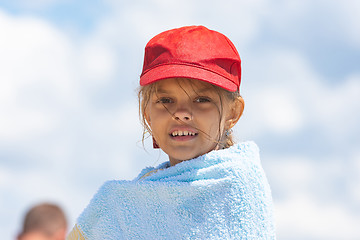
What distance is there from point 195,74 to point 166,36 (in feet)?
0.99

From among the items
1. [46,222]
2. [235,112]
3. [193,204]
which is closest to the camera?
[46,222]

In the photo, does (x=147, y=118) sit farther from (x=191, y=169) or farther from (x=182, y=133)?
(x=191, y=169)

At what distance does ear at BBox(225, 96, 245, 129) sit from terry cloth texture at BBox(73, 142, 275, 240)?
21 centimetres

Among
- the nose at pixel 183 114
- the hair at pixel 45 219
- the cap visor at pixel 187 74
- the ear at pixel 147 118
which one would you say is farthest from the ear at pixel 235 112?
the hair at pixel 45 219

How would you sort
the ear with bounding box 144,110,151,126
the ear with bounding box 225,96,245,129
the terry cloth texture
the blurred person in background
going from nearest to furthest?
the blurred person in background, the terry cloth texture, the ear with bounding box 225,96,245,129, the ear with bounding box 144,110,151,126

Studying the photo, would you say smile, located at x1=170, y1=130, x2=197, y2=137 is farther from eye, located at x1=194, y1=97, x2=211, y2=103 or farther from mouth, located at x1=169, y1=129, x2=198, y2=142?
eye, located at x1=194, y1=97, x2=211, y2=103

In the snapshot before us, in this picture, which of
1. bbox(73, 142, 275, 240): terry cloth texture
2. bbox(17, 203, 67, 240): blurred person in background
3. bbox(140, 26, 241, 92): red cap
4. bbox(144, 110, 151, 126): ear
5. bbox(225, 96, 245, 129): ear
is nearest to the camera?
bbox(17, 203, 67, 240): blurred person in background

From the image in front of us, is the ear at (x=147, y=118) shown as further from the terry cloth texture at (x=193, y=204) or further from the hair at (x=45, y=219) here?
the hair at (x=45, y=219)

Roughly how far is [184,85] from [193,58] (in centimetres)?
13

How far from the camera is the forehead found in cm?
258

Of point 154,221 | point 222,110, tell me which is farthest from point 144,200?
point 222,110

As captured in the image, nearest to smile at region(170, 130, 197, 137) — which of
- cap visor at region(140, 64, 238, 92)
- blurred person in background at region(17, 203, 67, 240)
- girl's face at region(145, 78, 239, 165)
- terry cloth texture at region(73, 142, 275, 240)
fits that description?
girl's face at region(145, 78, 239, 165)

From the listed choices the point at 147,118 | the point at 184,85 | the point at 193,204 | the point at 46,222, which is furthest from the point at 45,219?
the point at 147,118

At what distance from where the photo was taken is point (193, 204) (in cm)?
248
